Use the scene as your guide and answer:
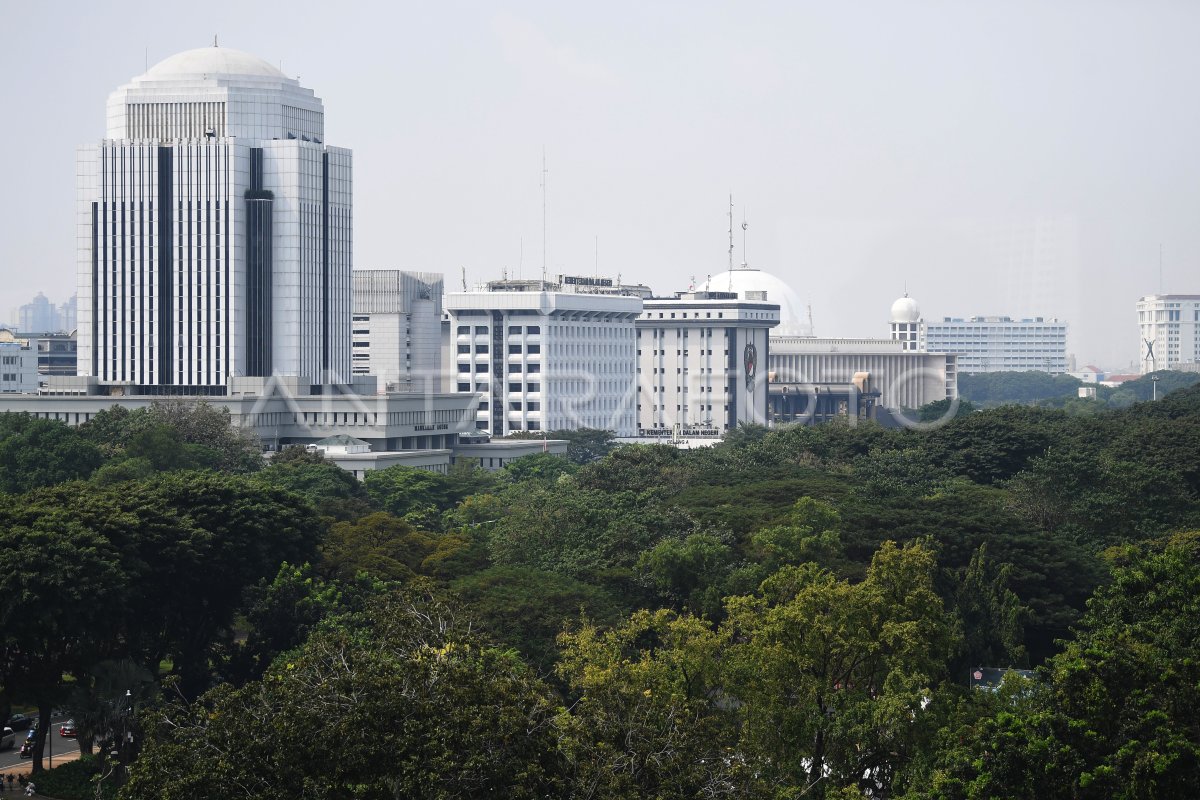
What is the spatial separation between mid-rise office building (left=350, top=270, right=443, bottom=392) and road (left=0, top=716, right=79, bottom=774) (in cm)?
11845

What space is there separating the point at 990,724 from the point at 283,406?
87944mm

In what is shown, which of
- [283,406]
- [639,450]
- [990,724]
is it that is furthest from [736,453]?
[990,724]

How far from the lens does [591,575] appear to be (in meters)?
54.3

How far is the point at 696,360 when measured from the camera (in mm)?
185750

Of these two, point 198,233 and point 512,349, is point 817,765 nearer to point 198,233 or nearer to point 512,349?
point 198,233

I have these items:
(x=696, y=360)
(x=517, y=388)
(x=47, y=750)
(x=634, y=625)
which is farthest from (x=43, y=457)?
(x=696, y=360)

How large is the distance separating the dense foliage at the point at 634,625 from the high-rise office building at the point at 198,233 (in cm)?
3193

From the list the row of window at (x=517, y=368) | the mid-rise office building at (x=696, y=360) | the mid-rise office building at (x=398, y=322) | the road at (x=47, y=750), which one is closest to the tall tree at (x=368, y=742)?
the road at (x=47, y=750)

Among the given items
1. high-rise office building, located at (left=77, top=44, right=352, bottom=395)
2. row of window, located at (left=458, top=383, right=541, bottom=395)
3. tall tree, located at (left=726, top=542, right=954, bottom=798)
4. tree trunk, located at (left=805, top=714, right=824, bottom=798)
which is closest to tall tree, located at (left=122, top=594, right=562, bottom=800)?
tall tree, located at (left=726, top=542, right=954, bottom=798)

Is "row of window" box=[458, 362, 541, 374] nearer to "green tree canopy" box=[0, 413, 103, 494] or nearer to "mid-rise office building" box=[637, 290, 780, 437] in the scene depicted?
"mid-rise office building" box=[637, 290, 780, 437]

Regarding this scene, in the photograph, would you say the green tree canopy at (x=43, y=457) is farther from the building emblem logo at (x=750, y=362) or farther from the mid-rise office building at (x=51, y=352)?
the building emblem logo at (x=750, y=362)

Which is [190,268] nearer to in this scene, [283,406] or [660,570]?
[283,406]

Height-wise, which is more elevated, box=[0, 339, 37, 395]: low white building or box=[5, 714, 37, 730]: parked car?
box=[0, 339, 37, 395]: low white building

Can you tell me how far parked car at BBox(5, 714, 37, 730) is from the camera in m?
51.3
